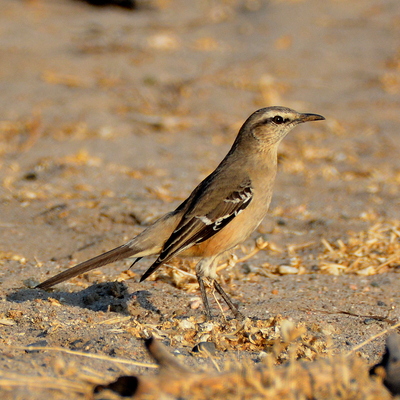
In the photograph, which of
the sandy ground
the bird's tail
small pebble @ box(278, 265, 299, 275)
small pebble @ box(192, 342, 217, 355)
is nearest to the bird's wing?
the bird's tail

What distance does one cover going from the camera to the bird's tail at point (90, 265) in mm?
4977

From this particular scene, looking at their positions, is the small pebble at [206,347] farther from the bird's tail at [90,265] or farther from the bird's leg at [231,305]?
the bird's tail at [90,265]

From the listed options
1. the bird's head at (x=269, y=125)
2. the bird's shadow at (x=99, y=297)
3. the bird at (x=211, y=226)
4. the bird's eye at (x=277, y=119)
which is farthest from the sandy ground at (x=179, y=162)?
the bird's eye at (x=277, y=119)

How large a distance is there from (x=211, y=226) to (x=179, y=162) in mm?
4400

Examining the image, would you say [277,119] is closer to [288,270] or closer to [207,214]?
[207,214]

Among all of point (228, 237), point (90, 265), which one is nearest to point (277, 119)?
point (228, 237)

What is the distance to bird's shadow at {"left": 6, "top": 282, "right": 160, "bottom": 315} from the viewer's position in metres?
5.13

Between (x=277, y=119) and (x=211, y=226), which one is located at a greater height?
(x=277, y=119)

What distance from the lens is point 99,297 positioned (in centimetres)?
531

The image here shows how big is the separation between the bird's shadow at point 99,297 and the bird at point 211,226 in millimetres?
302

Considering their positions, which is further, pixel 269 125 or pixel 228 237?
pixel 269 125

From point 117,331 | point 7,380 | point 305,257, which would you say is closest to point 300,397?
point 7,380

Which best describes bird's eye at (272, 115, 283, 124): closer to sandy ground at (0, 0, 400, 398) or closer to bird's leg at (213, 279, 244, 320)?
sandy ground at (0, 0, 400, 398)

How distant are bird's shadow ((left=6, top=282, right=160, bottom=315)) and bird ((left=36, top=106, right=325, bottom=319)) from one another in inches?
11.9
